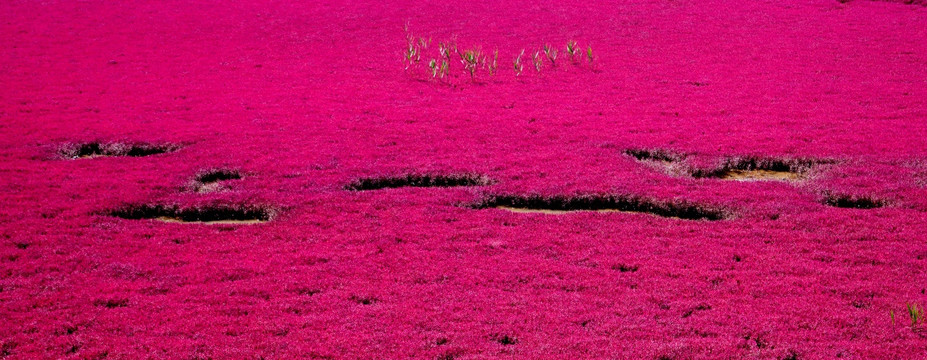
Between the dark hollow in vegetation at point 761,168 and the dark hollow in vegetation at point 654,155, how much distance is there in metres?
0.76

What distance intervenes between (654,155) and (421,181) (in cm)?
409

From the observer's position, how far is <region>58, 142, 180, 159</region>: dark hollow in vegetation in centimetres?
1419

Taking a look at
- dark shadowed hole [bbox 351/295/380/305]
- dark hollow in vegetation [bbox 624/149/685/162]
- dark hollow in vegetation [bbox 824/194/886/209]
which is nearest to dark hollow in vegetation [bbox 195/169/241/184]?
dark shadowed hole [bbox 351/295/380/305]

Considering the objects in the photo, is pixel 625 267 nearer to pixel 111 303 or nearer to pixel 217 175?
pixel 111 303

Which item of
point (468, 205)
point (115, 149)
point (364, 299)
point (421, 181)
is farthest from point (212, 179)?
point (364, 299)

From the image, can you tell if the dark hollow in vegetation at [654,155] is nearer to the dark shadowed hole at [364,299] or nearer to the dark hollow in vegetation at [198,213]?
the dark hollow in vegetation at [198,213]

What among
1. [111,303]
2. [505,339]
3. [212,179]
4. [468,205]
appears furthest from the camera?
[212,179]

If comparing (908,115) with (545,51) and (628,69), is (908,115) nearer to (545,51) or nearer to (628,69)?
(628,69)

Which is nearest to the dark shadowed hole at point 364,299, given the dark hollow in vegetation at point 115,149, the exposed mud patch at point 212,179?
the exposed mud patch at point 212,179

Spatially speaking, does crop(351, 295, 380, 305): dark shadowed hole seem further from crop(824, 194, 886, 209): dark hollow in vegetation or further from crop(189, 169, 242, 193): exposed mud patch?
crop(824, 194, 886, 209): dark hollow in vegetation

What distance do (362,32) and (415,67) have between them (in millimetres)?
5512

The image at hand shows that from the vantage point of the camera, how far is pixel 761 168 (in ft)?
42.0

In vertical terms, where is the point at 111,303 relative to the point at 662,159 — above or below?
below

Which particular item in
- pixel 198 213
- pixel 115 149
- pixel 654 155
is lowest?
pixel 198 213
